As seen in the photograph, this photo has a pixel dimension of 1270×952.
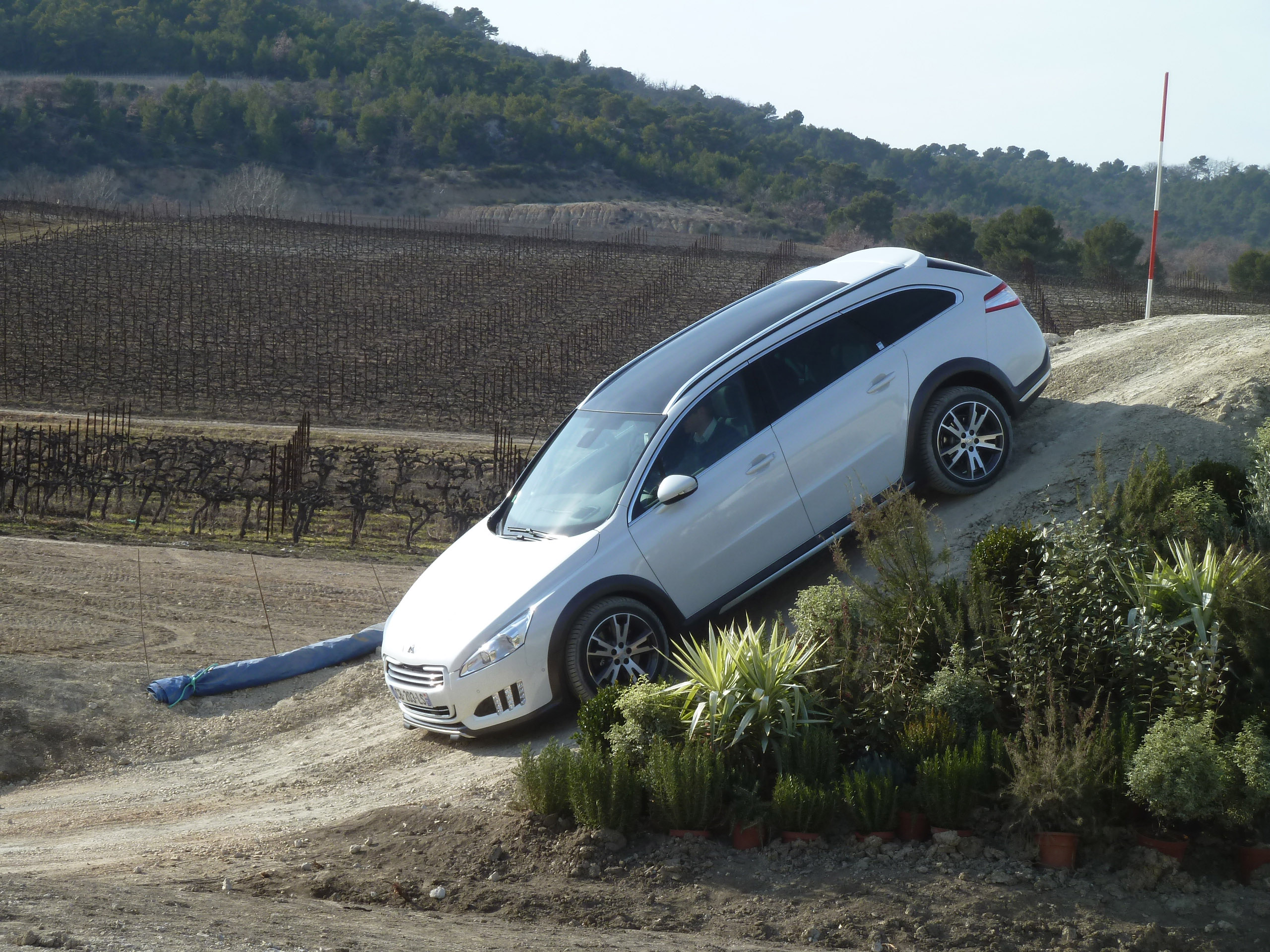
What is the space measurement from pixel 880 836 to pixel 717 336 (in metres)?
4.12

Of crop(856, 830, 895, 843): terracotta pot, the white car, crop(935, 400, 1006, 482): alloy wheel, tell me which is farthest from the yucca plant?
crop(935, 400, 1006, 482): alloy wheel

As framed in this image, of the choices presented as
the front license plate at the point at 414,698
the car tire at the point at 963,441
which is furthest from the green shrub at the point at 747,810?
the car tire at the point at 963,441

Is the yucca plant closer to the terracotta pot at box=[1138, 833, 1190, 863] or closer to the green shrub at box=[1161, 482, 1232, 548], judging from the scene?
the terracotta pot at box=[1138, 833, 1190, 863]

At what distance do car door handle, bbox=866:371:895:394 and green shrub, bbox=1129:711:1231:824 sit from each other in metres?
3.77

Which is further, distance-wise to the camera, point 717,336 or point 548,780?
point 717,336

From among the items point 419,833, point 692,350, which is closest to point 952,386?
point 692,350

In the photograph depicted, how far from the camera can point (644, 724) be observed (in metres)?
6.48

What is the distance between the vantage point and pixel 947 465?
9.03 m

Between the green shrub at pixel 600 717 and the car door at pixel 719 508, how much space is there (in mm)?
1171

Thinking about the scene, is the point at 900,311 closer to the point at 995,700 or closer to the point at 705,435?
the point at 705,435

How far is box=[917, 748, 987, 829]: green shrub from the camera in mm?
5773

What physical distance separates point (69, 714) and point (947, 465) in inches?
286

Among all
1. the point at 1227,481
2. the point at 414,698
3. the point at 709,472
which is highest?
the point at 1227,481

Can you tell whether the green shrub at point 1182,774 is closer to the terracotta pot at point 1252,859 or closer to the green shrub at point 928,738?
the terracotta pot at point 1252,859
